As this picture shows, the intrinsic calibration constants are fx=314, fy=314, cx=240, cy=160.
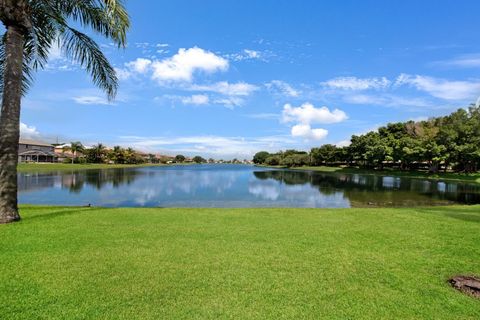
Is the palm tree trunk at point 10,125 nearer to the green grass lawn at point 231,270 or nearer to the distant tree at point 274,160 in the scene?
the green grass lawn at point 231,270

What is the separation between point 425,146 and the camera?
60719 mm

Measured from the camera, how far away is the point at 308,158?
115 m

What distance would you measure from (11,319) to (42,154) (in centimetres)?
10783

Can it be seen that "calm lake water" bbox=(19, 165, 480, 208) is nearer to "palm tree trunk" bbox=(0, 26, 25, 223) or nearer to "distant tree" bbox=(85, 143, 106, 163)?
"palm tree trunk" bbox=(0, 26, 25, 223)

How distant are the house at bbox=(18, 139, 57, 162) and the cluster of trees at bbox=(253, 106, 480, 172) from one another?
89052mm

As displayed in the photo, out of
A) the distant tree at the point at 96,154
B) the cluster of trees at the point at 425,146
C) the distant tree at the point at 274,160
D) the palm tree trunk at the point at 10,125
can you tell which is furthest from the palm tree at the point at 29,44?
the distant tree at the point at 274,160

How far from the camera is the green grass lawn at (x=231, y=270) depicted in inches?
162

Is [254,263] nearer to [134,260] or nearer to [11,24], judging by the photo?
[134,260]

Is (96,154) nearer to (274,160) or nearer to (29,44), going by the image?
(274,160)

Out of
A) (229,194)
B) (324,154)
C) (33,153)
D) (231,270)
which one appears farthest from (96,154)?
(231,270)

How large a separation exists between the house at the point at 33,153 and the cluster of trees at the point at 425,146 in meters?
89.1

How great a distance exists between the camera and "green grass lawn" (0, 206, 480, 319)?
4117 mm

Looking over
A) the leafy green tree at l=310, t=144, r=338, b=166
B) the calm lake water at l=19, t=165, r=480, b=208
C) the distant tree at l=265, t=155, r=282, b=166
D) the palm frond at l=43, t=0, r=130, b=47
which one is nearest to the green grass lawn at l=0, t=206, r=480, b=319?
the palm frond at l=43, t=0, r=130, b=47

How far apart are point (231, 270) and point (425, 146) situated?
217 feet
